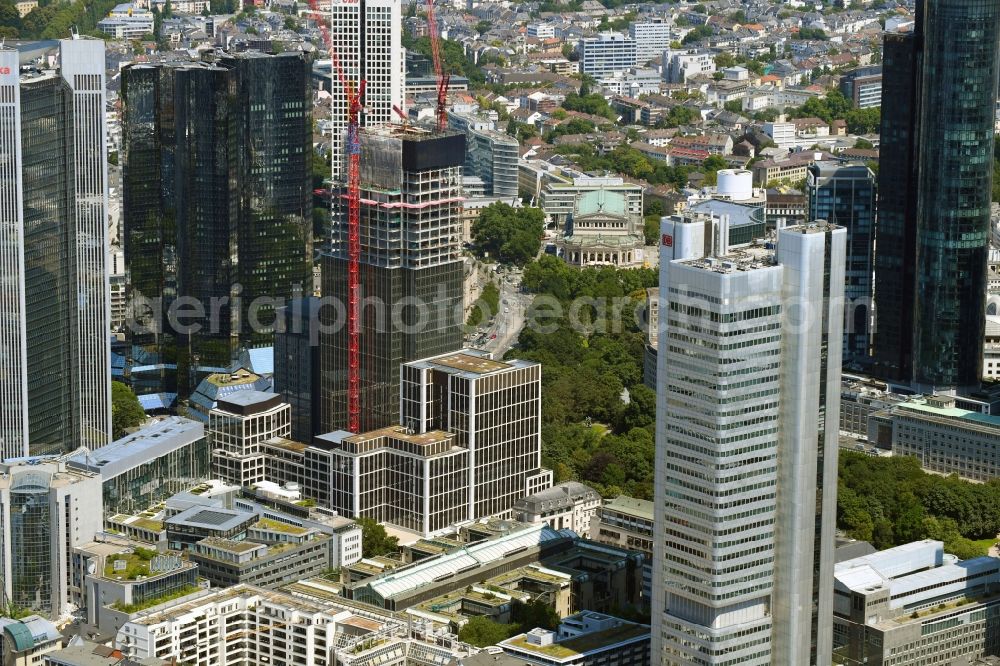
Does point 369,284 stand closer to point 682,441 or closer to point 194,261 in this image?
point 194,261

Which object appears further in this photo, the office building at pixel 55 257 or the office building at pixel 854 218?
the office building at pixel 854 218

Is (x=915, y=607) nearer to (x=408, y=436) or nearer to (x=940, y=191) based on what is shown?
(x=408, y=436)

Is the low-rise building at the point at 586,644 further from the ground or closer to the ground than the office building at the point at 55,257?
closer to the ground

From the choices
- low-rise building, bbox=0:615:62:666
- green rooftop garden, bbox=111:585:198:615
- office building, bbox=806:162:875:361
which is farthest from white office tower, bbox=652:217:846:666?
office building, bbox=806:162:875:361

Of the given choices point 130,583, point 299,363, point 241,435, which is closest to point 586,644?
point 130,583

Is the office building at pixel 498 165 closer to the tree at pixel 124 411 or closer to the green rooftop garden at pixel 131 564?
the tree at pixel 124 411

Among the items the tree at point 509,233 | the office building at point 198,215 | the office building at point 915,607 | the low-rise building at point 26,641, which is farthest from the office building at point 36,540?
the tree at point 509,233

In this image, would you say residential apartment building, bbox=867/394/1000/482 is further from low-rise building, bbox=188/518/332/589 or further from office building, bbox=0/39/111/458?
office building, bbox=0/39/111/458

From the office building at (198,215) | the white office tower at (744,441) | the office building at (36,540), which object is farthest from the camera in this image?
the office building at (198,215)

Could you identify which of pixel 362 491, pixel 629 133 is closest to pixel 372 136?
pixel 362 491
